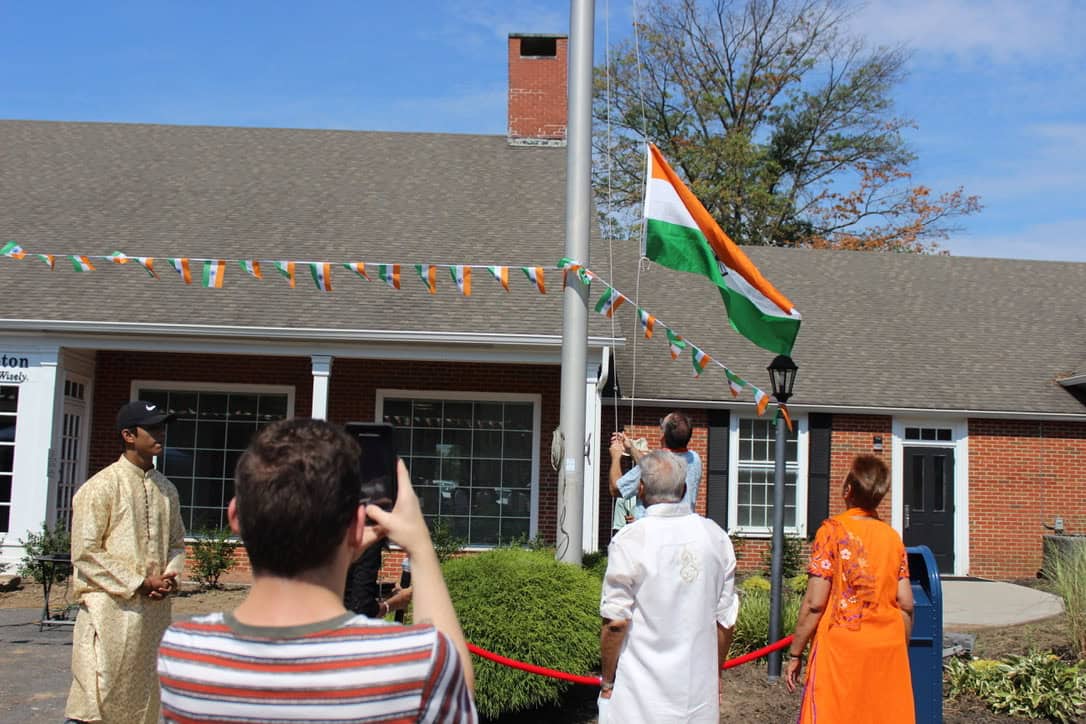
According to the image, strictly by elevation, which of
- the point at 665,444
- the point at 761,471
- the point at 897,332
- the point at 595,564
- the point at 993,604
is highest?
the point at 897,332

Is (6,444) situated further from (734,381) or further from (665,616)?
(665,616)

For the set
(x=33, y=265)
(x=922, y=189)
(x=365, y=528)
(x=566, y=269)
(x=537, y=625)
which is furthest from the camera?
(x=922, y=189)

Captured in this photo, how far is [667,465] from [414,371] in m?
10.6

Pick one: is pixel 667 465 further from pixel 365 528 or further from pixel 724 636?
pixel 365 528

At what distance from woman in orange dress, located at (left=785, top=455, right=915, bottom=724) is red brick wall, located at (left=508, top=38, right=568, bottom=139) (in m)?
14.1

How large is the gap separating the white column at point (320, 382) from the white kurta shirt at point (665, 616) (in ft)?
30.1

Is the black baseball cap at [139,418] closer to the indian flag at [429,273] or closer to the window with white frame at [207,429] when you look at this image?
the indian flag at [429,273]

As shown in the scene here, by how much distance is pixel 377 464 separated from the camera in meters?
2.39

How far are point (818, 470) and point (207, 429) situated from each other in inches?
334

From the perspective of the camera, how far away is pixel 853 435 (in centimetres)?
1598

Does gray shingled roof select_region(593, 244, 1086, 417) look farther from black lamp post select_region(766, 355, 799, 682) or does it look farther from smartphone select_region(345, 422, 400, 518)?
smartphone select_region(345, 422, 400, 518)

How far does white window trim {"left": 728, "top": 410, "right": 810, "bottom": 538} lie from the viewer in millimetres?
15586

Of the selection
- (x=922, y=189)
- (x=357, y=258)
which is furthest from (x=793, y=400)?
(x=922, y=189)

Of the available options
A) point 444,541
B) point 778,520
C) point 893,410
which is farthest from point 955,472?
point 778,520
